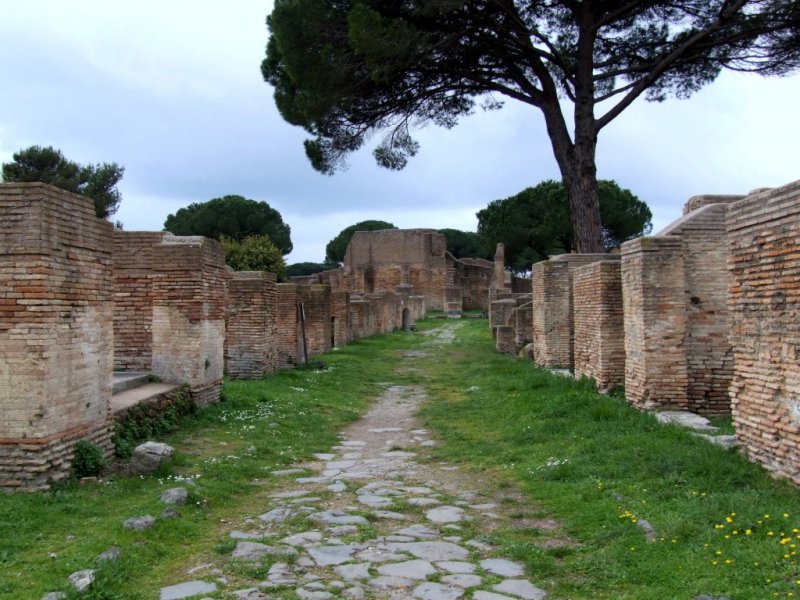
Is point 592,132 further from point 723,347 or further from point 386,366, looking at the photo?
point 723,347

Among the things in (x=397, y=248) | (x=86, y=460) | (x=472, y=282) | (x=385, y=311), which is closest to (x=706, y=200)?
(x=86, y=460)

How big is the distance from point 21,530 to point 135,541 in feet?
2.73

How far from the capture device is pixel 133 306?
33.3ft

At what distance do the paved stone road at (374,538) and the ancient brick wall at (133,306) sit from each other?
3733 mm

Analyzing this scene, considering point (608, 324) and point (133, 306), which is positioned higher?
point (133, 306)

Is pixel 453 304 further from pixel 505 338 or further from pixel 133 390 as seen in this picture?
pixel 133 390

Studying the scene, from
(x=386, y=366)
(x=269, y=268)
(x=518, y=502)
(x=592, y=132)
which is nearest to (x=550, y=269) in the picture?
(x=592, y=132)

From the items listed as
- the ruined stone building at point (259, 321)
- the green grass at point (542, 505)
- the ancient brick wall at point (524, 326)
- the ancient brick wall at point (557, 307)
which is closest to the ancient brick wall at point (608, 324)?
the ruined stone building at point (259, 321)

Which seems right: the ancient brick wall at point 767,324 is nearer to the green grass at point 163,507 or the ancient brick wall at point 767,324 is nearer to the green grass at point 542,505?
the green grass at point 542,505

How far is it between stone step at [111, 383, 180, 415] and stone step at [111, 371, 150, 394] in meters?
0.06

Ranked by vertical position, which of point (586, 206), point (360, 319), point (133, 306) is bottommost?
point (360, 319)

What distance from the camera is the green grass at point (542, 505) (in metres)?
3.98

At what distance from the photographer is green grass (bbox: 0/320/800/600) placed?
13.1ft

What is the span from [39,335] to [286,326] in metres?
10.6
